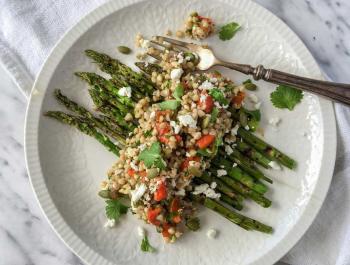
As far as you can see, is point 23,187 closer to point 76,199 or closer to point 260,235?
point 76,199

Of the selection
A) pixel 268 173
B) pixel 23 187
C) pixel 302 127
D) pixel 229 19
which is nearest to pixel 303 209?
pixel 268 173

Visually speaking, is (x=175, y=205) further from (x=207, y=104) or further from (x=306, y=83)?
(x=306, y=83)

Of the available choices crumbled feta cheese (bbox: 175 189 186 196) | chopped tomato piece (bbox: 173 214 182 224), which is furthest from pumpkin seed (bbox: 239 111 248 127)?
chopped tomato piece (bbox: 173 214 182 224)

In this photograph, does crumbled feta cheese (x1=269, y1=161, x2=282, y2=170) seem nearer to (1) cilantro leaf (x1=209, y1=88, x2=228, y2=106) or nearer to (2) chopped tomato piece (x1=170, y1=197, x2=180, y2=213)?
(1) cilantro leaf (x1=209, y1=88, x2=228, y2=106)

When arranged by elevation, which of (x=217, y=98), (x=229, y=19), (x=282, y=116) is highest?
(x=229, y=19)

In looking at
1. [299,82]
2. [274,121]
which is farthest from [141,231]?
[299,82]

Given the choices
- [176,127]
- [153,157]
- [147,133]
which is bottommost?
[153,157]
